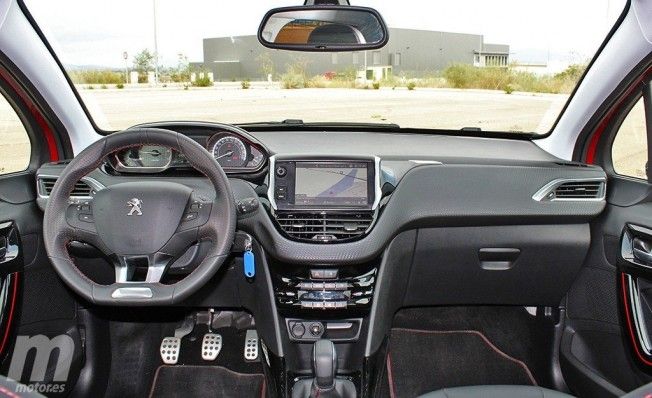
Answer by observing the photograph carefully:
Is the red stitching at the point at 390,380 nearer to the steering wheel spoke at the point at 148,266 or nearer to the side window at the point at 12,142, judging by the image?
the steering wheel spoke at the point at 148,266

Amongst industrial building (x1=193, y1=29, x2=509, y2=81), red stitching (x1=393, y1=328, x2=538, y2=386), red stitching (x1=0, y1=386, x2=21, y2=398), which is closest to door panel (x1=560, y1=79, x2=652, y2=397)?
red stitching (x1=393, y1=328, x2=538, y2=386)

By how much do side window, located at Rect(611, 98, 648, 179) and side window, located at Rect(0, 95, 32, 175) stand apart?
3171 millimetres

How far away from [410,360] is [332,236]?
1.28 m

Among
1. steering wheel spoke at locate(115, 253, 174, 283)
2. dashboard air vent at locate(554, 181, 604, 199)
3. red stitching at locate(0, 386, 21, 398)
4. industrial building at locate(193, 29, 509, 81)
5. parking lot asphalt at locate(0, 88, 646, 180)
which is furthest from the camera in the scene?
industrial building at locate(193, 29, 509, 81)

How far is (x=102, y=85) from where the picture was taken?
396 cm

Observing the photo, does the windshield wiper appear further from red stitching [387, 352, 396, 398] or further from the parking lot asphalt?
red stitching [387, 352, 396, 398]

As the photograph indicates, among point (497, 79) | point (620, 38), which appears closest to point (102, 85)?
point (497, 79)

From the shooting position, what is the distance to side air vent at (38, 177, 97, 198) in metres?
2.99

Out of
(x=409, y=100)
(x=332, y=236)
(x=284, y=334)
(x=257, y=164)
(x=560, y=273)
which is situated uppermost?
Answer: (x=409, y=100)

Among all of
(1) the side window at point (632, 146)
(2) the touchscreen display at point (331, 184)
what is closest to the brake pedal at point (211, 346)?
(2) the touchscreen display at point (331, 184)

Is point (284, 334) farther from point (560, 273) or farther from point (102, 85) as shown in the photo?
point (102, 85)

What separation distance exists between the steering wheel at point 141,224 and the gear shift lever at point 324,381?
2.99 ft

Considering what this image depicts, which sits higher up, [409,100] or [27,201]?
[409,100]

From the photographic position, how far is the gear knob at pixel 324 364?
3.10 metres
